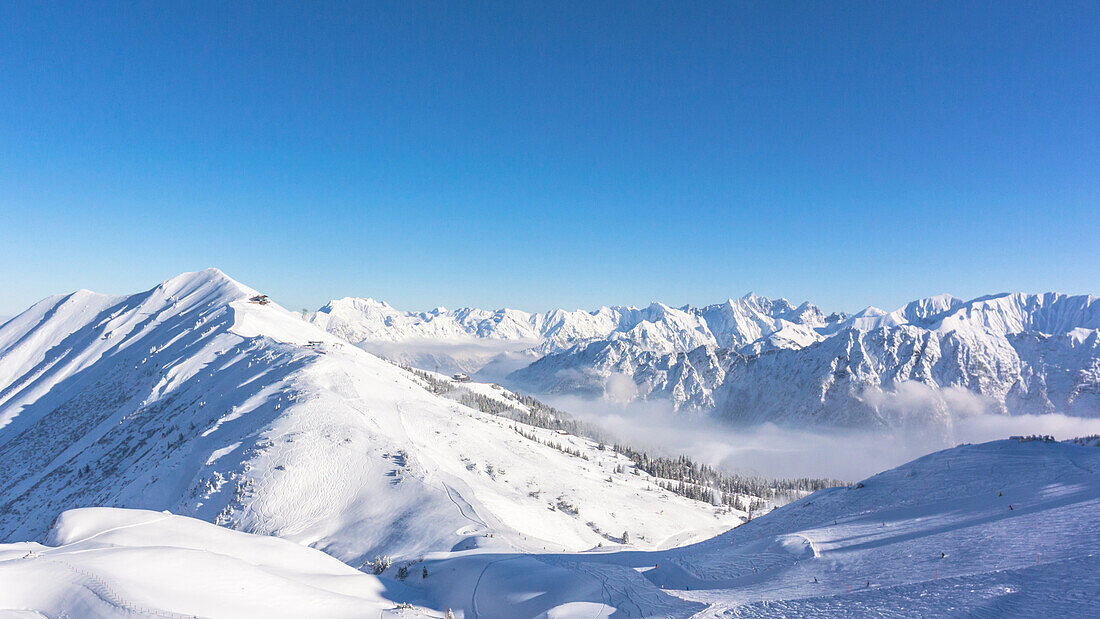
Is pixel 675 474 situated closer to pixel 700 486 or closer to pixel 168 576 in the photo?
pixel 700 486

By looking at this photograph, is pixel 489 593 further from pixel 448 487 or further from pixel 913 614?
pixel 448 487

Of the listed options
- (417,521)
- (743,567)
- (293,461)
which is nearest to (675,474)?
(417,521)

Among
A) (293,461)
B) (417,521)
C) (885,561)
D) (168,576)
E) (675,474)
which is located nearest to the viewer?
(885,561)

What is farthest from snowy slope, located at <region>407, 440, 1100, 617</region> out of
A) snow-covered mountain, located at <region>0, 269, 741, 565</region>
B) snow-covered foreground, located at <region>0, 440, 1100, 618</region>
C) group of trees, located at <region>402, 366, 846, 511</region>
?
group of trees, located at <region>402, 366, 846, 511</region>

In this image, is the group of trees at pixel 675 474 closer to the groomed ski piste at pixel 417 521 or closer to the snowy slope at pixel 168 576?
the groomed ski piste at pixel 417 521

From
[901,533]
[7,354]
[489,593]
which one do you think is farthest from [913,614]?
[7,354]

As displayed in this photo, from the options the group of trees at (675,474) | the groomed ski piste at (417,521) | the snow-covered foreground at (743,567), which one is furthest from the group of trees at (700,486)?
the snow-covered foreground at (743,567)
